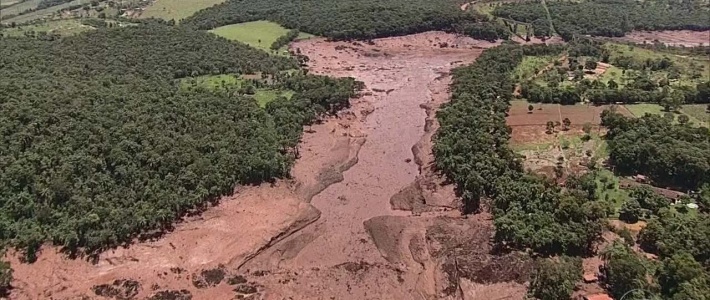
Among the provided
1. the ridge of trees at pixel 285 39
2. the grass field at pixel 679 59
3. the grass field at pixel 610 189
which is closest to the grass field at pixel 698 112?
the grass field at pixel 679 59

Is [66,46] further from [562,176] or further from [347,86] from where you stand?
[562,176]

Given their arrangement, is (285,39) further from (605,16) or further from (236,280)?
(236,280)

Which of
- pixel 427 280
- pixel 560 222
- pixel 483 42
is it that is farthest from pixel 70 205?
pixel 483 42

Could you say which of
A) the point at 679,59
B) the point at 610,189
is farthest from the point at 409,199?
the point at 679,59

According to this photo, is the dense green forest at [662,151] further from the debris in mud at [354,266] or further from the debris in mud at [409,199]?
the debris in mud at [354,266]

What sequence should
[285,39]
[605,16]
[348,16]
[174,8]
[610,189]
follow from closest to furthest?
[610,189] → [285,39] → [348,16] → [605,16] → [174,8]
